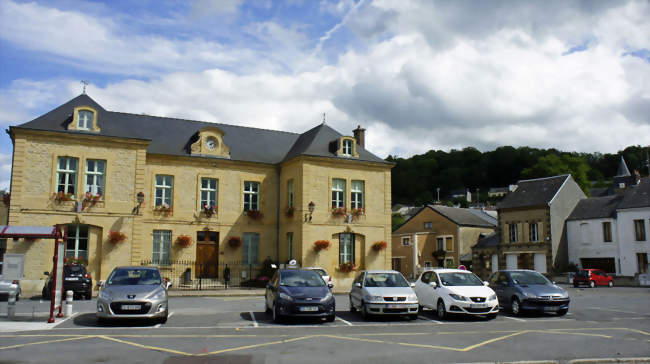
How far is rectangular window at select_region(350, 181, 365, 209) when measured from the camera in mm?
31719

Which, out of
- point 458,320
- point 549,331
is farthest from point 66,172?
point 549,331

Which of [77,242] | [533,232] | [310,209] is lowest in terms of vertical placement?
[77,242]

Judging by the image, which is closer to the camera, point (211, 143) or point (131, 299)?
point (131, 299)

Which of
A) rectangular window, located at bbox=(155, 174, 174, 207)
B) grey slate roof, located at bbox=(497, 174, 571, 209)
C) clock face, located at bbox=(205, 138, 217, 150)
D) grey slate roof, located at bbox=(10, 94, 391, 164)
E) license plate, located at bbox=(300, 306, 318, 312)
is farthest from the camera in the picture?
grey slate roof, located at bbox=(497, 174, 571, 209)

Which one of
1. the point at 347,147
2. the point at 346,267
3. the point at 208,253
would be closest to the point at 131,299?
the point at 208,253

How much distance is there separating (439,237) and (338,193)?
23494mm

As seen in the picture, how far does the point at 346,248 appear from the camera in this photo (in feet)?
102

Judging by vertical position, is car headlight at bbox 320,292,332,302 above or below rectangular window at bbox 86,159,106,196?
below

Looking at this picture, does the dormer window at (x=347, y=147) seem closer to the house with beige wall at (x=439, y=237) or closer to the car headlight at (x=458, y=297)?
the car headlight at (x=458, y=297)

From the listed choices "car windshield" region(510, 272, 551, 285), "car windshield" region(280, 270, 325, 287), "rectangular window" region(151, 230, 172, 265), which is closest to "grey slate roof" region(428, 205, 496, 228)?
"rectangular window" region(151, 230, 172, 265)

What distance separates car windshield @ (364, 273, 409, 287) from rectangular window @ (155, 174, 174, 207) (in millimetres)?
16710

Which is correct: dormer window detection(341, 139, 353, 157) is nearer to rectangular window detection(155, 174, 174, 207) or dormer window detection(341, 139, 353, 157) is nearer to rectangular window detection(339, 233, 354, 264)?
rectangular window detection(339, 233, 354, 264)

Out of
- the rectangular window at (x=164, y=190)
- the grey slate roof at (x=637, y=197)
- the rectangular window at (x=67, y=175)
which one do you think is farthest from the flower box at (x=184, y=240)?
the grey slate roof at (x=637, y=197)

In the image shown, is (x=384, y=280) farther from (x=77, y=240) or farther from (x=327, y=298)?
(x=77, y=240)
